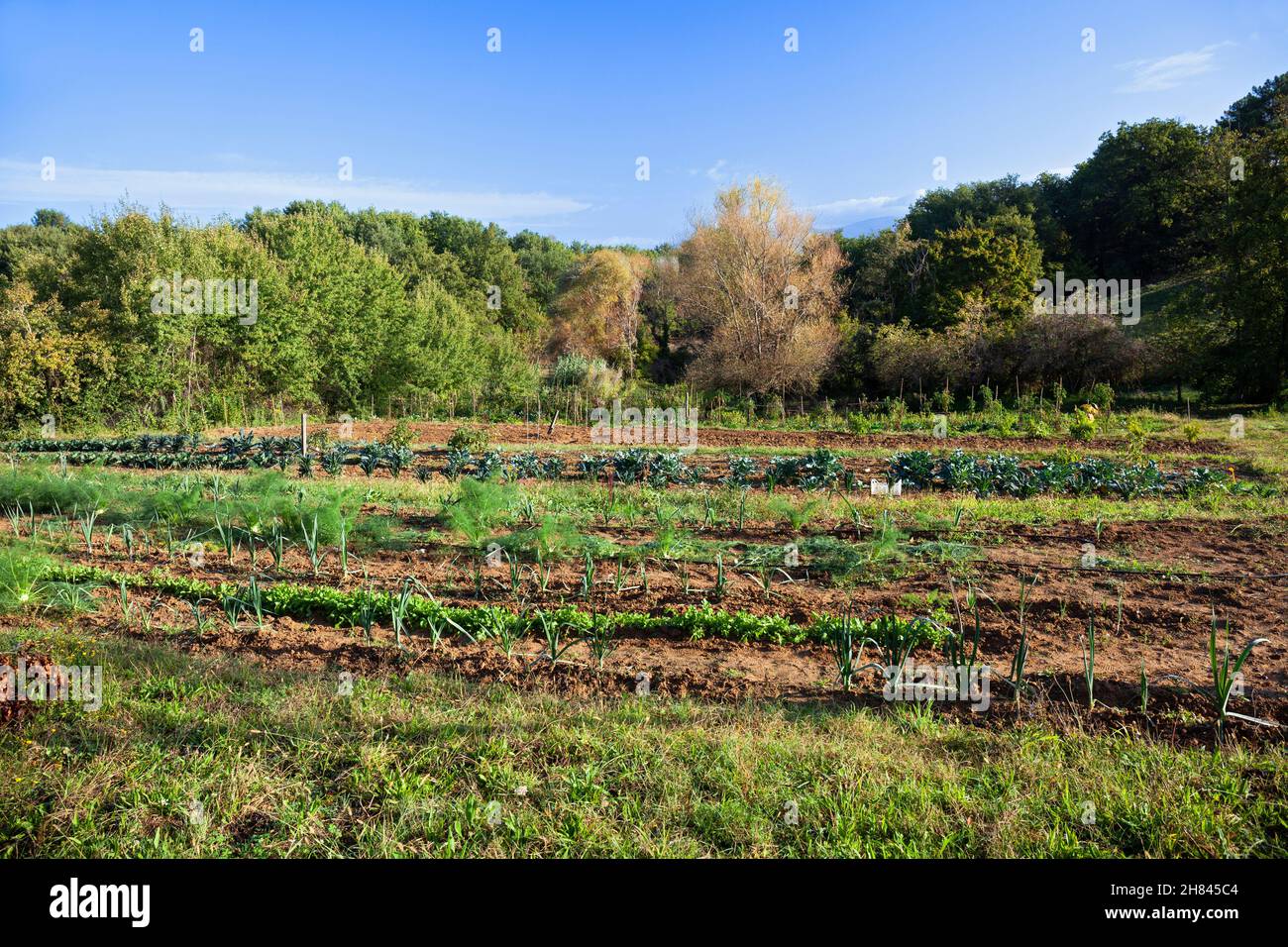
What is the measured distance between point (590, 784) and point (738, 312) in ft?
85.2

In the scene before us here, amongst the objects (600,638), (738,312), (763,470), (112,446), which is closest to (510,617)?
(600,638)

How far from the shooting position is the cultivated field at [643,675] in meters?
2.74

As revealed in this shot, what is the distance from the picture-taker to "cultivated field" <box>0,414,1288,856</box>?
9.00 feet

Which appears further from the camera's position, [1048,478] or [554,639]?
[1048,478]

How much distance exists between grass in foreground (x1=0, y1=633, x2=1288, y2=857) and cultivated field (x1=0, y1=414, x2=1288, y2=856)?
0.01 m

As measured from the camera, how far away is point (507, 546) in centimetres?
650

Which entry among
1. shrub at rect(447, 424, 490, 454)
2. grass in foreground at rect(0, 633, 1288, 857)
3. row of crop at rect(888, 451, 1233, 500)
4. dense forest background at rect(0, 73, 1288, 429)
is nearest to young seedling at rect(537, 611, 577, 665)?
grass in foreground at rect(0, 633, 1288, 857)

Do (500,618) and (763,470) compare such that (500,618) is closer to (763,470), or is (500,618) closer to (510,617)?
(510,617)

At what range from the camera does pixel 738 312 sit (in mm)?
27750
